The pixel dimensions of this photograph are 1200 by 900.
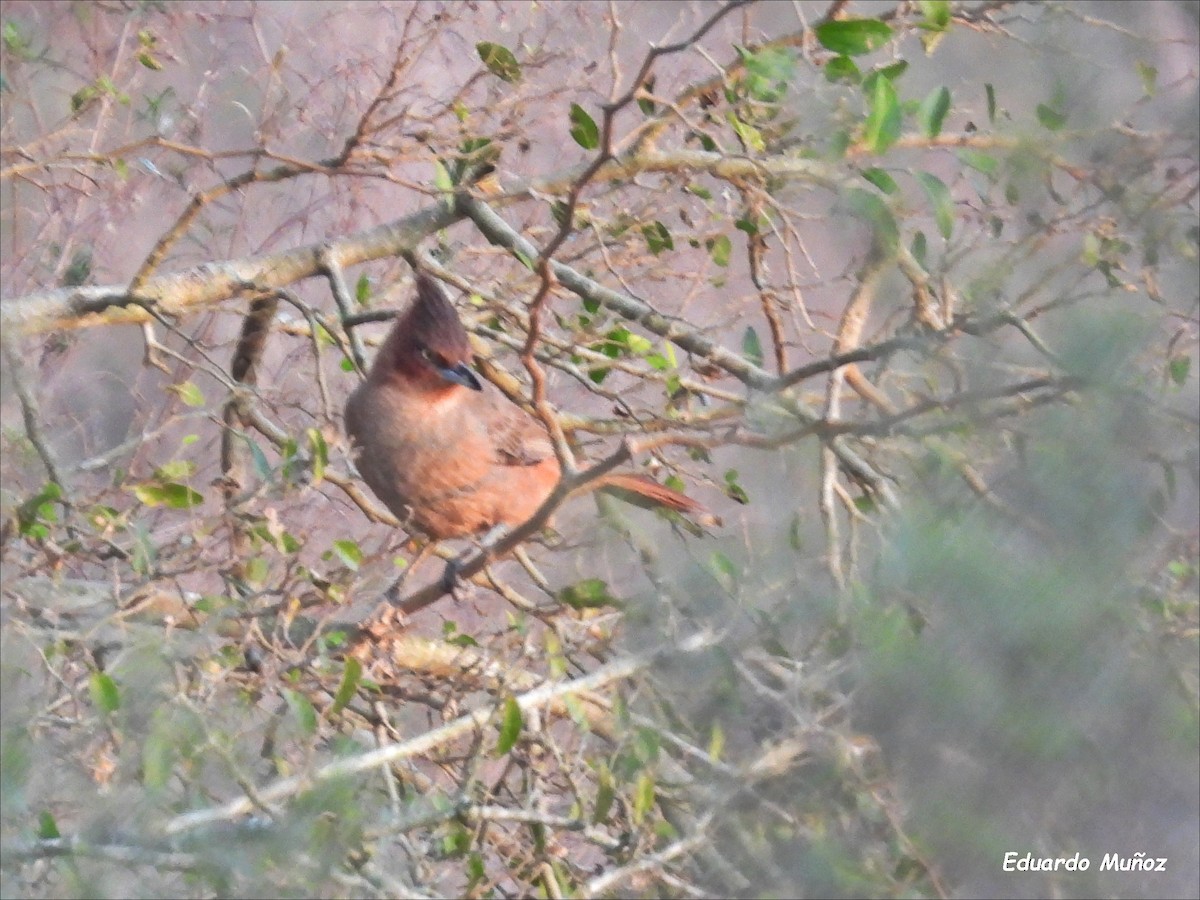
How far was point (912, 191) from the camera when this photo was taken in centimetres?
121

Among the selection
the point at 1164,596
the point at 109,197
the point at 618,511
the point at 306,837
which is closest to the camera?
the point at 1164,596

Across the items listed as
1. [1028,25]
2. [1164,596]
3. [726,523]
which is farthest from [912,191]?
[1164,596]

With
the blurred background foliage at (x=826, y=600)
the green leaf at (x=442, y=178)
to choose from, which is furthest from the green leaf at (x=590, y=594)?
the green leaf at (x=442, y=178)

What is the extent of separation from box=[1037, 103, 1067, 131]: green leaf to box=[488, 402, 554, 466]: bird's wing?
2582 mm

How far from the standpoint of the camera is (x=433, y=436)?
3.32m

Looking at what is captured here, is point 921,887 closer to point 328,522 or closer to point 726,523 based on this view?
point 726,523

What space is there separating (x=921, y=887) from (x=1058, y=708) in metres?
0.16

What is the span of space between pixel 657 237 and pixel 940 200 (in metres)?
2.08

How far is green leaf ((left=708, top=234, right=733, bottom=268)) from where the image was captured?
335cm

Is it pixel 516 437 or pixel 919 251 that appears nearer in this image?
pixel 919 251

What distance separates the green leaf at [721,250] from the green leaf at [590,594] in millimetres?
1546

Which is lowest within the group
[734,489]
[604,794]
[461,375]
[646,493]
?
[604,794]

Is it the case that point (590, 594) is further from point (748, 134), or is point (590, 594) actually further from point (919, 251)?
point (748, 134)

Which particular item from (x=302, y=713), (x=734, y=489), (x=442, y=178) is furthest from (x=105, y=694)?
(x=442, y=178)
